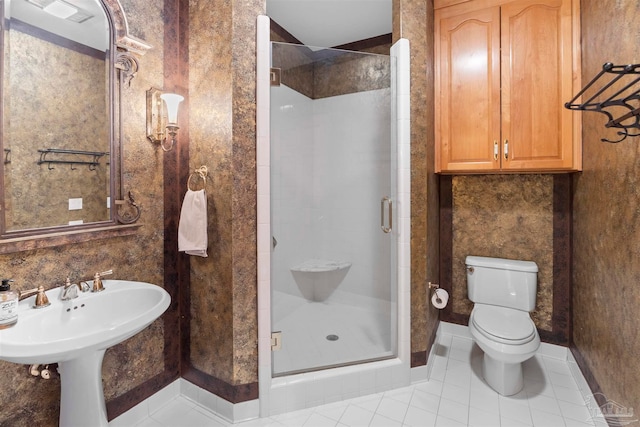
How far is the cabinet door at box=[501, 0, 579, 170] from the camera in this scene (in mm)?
1995

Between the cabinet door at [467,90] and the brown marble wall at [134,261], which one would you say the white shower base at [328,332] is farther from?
the cabinet door at [467,90]

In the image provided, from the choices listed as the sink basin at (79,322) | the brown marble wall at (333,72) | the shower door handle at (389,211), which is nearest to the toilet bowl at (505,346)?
the shower door handle at (389,211)

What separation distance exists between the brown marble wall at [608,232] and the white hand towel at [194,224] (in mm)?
2063

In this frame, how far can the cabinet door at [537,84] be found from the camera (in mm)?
1995

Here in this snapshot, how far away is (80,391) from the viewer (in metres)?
1.29

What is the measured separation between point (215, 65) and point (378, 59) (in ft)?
3.51

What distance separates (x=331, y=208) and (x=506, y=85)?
1.47m

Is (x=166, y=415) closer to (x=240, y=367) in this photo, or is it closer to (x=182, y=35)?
(x=240, y=367)

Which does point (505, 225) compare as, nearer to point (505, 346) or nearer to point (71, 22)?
point (505, 346)

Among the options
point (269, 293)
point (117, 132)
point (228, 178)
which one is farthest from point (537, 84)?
point (117, 132)

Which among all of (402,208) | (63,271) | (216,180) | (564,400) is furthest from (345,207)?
(564,400)

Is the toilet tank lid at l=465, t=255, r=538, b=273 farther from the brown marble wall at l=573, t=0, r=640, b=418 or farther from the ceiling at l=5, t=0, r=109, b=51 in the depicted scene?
Result: the ceiling at l=5, t=0, r=109, b=51

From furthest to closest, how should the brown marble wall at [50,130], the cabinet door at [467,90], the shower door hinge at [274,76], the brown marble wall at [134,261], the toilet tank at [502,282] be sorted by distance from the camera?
the toilet tank at [502,282] < the cabinet door at [467,90] < the shower door hinge at [274,76] < the brown marble wall at [134,261] < the brown marble wall at [50,130]

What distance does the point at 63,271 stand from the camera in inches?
56.4
